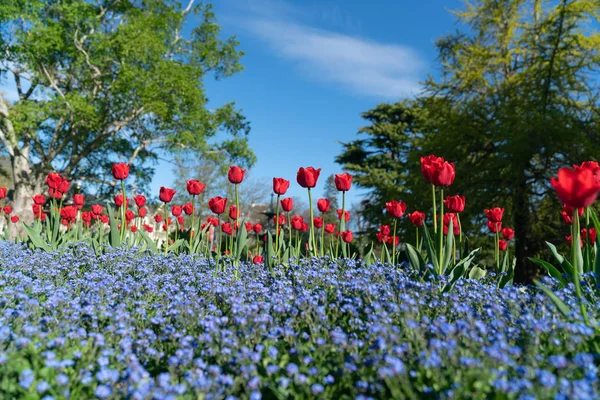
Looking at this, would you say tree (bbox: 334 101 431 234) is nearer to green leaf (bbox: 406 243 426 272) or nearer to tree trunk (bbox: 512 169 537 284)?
tree trunk (bbox: 512 169 537 284)

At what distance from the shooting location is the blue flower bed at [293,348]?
183 cm

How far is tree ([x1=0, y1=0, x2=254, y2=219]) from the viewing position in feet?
58.6

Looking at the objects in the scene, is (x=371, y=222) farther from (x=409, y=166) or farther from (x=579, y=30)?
(x=579, y=30)

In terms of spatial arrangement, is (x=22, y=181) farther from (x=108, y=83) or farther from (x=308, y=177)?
(x=308, y=177)

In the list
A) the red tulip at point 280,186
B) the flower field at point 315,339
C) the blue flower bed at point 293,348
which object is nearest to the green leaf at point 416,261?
the flower field at point 315,339

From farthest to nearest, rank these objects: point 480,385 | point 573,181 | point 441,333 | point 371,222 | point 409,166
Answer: point 371,222, point 409,166, point 573,181, point 441,333, point 480,385

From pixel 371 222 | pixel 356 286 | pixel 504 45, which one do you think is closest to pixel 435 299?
pixel 356 286

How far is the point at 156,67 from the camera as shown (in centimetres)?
1930

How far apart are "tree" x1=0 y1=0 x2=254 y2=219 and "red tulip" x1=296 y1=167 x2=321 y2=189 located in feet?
50.1

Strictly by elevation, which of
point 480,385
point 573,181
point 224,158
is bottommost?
point 480,385

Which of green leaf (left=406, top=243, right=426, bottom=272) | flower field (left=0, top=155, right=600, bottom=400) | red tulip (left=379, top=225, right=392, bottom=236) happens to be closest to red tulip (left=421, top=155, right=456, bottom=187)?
flower field (left=0, top=155, right=600, bottom=400)

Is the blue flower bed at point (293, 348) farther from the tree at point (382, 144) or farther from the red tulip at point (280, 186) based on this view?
the tree at point (382, 144)

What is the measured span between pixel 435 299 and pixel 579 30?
50.2 ft

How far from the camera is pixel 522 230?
13.5m
